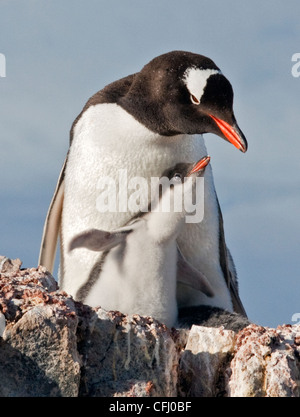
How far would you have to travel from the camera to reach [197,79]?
4594 millimetres

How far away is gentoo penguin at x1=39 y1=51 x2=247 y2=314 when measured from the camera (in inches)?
183

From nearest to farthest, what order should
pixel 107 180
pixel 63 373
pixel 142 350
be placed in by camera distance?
pixel 63 373
pixel 142 350
pixel 107 180

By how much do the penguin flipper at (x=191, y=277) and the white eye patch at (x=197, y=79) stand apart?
3.15ft

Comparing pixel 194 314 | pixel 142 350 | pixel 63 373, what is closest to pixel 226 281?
pixel 194 314

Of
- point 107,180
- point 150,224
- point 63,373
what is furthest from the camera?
point 107,180

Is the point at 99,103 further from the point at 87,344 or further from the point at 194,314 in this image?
the point at 87,344

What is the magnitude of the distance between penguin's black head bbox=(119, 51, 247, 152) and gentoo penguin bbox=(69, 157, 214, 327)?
0.92ft

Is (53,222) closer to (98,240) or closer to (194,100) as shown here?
(98,240)

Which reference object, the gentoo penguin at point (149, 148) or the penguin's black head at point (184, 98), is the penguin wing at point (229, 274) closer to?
the gentoo penguin at point (149, 148)

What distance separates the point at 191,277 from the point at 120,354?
161 centimetres

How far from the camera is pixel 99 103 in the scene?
5.30 m

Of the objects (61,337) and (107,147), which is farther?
(107,147)

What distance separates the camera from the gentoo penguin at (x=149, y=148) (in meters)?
4.66

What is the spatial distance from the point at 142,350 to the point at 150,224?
1378 millimetres
